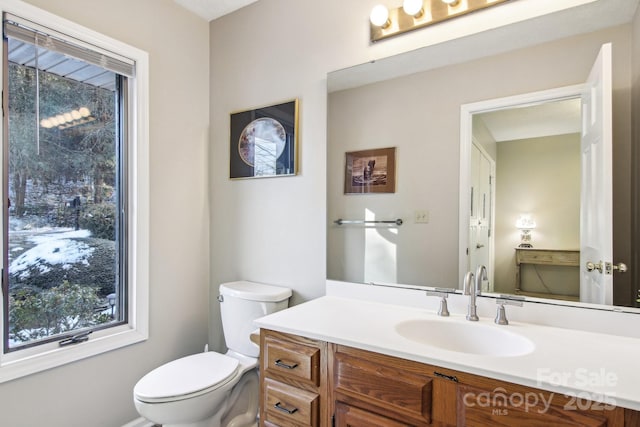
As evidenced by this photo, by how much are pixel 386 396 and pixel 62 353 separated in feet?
4.92

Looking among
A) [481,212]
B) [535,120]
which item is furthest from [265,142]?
[535,120]

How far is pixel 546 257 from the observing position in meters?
1.27

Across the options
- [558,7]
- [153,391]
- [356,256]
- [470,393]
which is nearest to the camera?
[470,393]

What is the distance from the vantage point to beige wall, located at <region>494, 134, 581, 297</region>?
1230 millimetres

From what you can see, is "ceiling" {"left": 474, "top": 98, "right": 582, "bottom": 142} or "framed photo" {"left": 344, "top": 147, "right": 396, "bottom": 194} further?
"framed photo" {"left": 344, "top": 147, "right": 396, "bottom": 194}

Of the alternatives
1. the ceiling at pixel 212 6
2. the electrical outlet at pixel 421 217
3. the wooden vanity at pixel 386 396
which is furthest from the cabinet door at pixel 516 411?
the ceiling at pixel 212 6

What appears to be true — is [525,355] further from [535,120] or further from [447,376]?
[535,120]

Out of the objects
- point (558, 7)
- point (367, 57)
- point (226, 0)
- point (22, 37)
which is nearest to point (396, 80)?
point (367, 57)

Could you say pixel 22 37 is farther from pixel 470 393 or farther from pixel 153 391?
pixel 470 393

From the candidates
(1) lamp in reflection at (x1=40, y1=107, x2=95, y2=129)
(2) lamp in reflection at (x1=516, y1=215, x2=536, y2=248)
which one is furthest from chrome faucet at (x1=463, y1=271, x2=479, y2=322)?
(1) lamp in reflection at (x1=40, y1=107, x2=95, y2=129)

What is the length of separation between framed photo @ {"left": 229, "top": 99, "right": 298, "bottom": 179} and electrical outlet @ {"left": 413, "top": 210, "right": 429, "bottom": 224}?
27.9 inches

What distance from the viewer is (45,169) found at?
159 cm

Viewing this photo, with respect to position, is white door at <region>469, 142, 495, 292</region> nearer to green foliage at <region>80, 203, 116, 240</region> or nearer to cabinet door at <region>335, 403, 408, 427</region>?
cabinet door at <region>335, 403, 408, 427</region>

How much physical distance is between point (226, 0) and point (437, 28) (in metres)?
1.28
